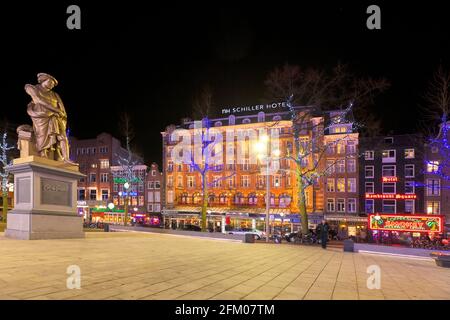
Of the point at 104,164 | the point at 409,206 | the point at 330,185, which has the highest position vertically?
the point at 104,164

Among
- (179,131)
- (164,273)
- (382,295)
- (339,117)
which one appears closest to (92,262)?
(164,273)

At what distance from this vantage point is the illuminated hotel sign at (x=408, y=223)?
90.3 ft

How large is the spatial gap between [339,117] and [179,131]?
4280 cm

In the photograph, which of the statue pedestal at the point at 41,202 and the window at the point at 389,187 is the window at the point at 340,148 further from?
the statue pedestal at the point at 41,202

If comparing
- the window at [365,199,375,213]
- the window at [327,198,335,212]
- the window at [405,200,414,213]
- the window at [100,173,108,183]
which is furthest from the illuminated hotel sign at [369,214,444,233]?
the window at [100,173,108,183]

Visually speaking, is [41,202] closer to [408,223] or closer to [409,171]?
[408,223]

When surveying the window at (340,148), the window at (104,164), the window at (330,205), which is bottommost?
the window at (330,205)

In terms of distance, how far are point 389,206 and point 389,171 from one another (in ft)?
16.9

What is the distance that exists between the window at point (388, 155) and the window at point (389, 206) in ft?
20.2

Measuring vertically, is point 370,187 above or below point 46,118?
below

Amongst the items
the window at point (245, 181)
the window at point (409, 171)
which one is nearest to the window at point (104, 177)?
the window at point (245, 181)

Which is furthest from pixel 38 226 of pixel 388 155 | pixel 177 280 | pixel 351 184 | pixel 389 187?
pixel 388 155

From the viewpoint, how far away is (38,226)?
50.9 feet
